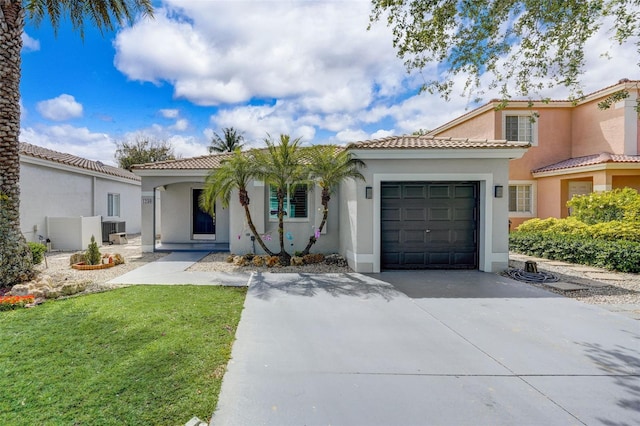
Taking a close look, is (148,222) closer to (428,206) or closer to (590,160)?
(428,206)

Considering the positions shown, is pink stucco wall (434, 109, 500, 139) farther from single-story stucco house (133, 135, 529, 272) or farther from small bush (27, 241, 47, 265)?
small bush (27, 241, 47, 265)

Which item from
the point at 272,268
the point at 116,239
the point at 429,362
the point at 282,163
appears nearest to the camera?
the point at 429,362

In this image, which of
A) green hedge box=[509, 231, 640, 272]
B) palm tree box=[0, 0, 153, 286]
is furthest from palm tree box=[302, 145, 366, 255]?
green hedge box=[509, 231, 640, 272]

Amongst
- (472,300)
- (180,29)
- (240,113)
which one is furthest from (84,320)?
(240,113)

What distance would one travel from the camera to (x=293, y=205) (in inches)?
531

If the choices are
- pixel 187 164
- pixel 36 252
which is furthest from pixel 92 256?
pixel 187 164

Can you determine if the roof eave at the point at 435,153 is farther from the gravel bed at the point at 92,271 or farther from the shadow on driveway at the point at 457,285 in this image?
the gravel bed at the point at 92,271

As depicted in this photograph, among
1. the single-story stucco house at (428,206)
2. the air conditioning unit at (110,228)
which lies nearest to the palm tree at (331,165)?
the single-story stucco house at (428,206)

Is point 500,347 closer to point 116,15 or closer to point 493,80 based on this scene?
point 493,80

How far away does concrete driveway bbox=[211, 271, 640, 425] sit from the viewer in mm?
3494

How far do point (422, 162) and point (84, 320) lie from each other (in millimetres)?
9818

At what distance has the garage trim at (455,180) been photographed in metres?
10.4

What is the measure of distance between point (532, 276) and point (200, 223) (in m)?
14.9

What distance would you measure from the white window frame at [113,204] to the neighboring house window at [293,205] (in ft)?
44.7
